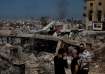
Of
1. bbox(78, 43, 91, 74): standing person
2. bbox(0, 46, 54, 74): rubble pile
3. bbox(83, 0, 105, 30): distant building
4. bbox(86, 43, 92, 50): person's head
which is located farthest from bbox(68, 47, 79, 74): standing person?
bbox(83, 0, 105, 30): distant building

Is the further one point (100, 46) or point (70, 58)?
point (100, 46)

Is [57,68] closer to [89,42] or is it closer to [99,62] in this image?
[99,62]

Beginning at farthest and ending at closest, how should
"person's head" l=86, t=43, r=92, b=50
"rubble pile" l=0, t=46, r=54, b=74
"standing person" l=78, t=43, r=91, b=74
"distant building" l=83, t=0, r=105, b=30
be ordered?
"distant building" l=83, t=0, r=105, b=30
"person's head" l=86, t=43, r=92, b=50
"standing person" l=78, t=43, r=91, b=74
"rubble pile" l=0, t=46, r=54, b=74

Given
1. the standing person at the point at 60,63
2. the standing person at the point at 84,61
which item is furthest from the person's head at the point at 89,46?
the standing person at the point at 60,63

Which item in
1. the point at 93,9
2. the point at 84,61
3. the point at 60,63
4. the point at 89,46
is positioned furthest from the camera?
the point at 93,9

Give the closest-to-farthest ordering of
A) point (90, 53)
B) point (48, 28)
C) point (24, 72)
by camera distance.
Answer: point (24, 72) < point (90, 53) < point (48, 28)

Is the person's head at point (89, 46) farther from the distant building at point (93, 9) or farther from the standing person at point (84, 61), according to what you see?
the distant building at point (93, 9)

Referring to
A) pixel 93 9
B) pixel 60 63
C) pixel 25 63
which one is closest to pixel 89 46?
pixel 60 63

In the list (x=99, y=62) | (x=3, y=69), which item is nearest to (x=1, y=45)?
(x=3, y=69)

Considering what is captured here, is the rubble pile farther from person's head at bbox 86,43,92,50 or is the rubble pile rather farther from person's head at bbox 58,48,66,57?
person's head at bbox 86,43,92,50

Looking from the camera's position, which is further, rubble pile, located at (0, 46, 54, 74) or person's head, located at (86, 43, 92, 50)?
person's head, located at (86, 43, 92, 50)

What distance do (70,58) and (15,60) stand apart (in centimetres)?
106

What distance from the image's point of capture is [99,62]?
22.3ft

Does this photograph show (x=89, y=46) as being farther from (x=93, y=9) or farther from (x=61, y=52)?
(x=93, y=9)
